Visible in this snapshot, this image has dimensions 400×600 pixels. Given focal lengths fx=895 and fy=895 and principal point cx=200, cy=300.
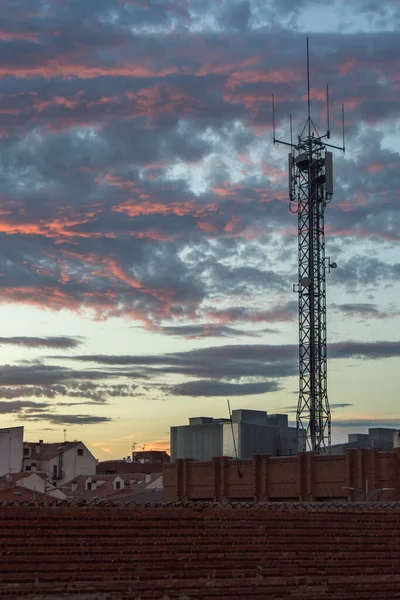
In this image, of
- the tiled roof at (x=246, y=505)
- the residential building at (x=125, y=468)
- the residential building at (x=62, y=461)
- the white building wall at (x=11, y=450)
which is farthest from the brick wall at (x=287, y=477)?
the residential building at (x=125, y=468)

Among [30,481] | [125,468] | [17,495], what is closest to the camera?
[17,495]

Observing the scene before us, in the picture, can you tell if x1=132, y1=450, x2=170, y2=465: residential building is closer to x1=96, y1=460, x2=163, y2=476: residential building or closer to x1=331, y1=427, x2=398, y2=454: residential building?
x1=96, y1=460, x2=163, y2=476: residential building

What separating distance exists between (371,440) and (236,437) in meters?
9.97

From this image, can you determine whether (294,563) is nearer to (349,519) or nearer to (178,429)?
(349,519)

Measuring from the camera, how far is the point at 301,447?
66.1m

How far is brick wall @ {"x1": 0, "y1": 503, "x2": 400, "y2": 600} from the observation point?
26750 millimetres

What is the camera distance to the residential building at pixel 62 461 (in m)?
107

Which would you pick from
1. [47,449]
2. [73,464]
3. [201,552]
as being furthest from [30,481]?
[201,552]

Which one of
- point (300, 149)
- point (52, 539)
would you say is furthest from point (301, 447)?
point (52, 539)

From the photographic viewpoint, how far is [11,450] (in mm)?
102562

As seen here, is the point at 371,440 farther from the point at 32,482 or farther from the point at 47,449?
the point at 47,449

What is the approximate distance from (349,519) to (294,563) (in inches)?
133

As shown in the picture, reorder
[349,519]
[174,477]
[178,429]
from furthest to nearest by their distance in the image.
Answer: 1. [178,429]
2. [174,477]
3. [349,519]

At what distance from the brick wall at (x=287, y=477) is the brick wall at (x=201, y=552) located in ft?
57.1
